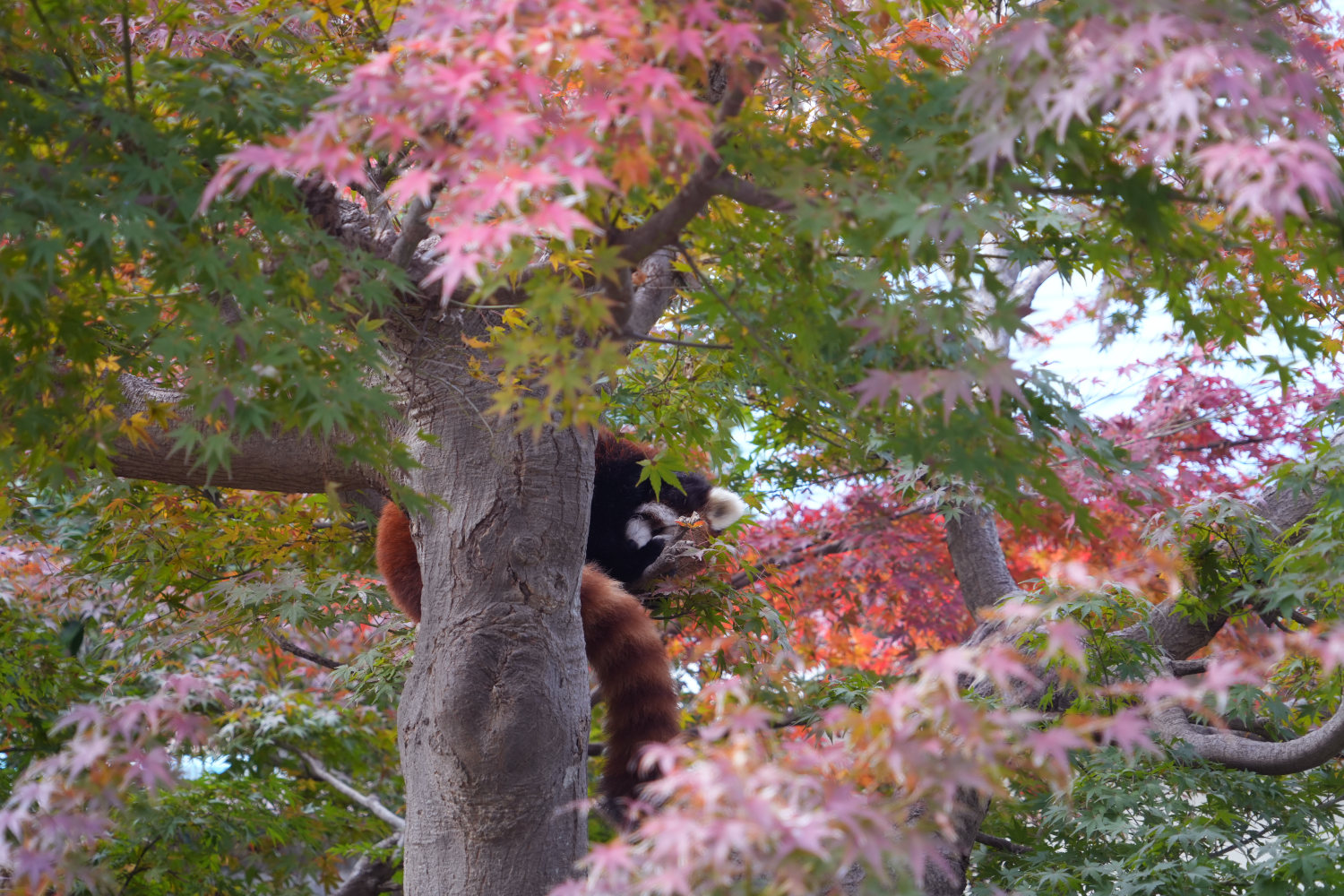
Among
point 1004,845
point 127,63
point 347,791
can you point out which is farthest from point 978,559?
point 127,63

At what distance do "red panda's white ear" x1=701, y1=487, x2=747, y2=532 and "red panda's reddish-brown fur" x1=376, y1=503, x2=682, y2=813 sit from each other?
2.37 feet

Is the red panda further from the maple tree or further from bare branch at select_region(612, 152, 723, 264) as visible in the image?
bare branch at select_region(612, 152, 723, 264)

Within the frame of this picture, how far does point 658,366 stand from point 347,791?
3.41 metres

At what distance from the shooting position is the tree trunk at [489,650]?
2.69 meters

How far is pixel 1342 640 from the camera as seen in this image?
1.52m

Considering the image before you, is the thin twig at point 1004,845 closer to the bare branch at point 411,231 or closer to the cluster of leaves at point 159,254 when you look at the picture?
the cluster of leaves at point 159,254

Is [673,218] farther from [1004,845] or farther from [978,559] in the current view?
[978,559]

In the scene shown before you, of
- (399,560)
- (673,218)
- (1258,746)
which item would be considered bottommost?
(1258,746)

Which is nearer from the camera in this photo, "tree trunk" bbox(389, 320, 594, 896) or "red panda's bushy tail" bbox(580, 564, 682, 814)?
"tree trunk" bbox(389, 320, 594, 896)

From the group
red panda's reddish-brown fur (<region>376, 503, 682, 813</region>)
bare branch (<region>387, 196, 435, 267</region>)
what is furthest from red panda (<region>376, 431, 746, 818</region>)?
bare branch (<region>387, 196, 435, 267</region>)

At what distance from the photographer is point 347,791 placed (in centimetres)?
556

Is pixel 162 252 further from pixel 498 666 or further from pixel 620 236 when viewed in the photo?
pixel 498 666

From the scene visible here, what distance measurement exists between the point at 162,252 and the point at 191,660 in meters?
4.34

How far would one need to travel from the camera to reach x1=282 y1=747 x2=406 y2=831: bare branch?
539 centimetres
